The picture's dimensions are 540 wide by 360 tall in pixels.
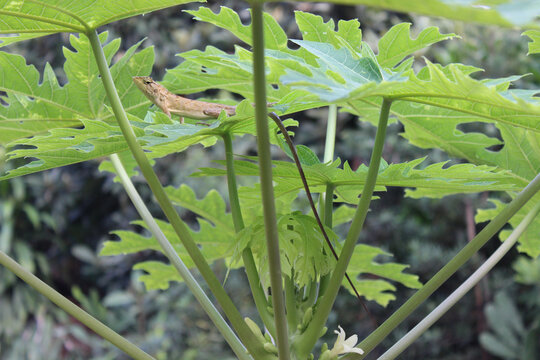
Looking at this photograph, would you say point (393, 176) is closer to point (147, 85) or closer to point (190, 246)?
point (190, 246)

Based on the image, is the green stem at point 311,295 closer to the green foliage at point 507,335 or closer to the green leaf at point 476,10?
the green leaf at point 476,10

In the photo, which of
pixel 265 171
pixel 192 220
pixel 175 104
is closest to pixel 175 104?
pixel 175 104

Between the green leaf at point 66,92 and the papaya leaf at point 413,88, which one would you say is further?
the green leaf at point 66,92

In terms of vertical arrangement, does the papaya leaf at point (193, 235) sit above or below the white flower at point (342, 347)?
below

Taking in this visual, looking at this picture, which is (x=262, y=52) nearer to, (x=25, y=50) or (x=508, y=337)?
(x=508, y=337)

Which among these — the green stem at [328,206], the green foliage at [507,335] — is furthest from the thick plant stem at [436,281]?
the green foliage at [507,335]

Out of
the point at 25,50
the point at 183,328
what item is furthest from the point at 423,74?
the point at 25,50

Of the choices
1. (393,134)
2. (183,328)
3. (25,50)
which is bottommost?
(183,328)
